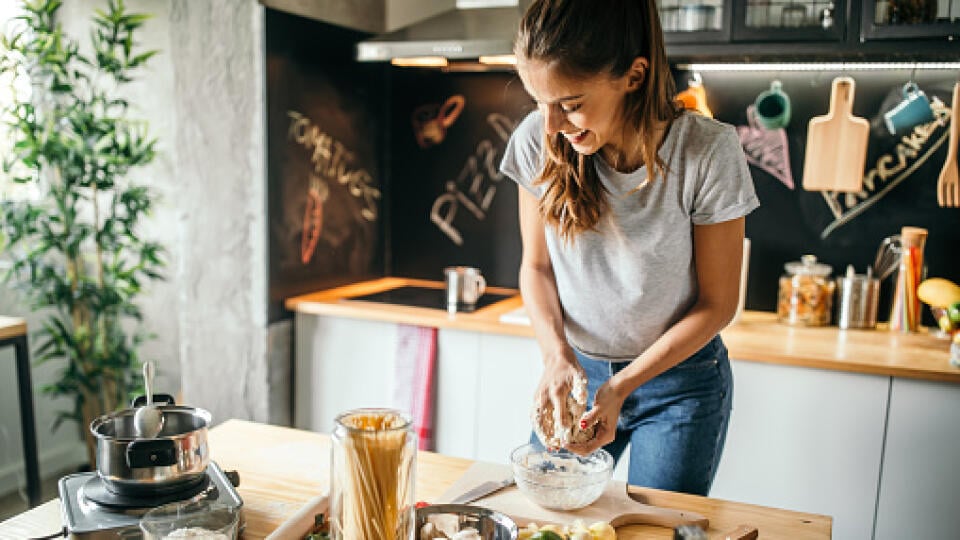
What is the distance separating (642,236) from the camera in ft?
4.78

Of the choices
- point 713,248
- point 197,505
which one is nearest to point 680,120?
point 713,248

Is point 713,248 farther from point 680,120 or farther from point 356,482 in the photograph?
point 356,482

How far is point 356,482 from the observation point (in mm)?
937

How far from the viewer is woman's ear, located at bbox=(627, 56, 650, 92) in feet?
4.28

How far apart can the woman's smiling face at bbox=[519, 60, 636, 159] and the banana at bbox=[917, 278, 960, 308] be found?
4.61 ft

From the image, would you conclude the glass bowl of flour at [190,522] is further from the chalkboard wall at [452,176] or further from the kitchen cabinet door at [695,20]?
the chalkboard wall at [452,176]

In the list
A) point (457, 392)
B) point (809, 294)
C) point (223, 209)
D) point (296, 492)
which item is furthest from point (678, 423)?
point (223, 209)

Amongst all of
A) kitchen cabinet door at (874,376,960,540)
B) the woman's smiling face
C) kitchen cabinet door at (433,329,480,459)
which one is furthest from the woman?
kitchen cabinet door at (433,329,480,459)

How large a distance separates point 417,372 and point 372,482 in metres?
1.51

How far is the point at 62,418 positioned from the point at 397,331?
148 centimetres

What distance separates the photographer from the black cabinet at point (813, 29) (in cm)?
206

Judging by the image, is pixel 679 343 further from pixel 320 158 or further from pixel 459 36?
pixel 320 158

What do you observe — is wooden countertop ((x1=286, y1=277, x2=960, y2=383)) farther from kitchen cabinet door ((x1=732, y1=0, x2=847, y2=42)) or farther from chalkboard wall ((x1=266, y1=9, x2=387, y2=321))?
kitchen cabinet door ((x1=732, y1=0, x2=847, y2=42))

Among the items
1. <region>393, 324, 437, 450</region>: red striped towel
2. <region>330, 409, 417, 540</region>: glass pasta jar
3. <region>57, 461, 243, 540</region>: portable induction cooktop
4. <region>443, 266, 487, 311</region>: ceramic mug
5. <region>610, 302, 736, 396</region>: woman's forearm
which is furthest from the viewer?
<region>443, 266, 487, 311</region>: ceramic mug
